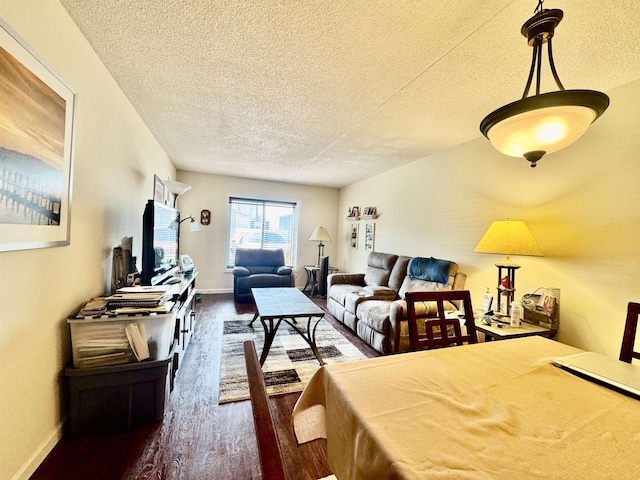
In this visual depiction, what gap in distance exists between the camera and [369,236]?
16.2 feet

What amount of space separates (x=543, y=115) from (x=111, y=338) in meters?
2.43

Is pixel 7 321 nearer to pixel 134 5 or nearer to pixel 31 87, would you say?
pixel 31 87

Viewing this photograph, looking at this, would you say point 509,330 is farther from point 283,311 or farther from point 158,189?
point 158,189

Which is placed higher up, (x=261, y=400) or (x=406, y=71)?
(x=406, y=71)

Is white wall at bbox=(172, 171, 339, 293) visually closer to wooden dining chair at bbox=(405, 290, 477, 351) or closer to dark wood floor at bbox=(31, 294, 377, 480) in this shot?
dark wood floor at bbox=(31, 294, 377, 480)

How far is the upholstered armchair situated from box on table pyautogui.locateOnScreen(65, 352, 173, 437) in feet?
9.72

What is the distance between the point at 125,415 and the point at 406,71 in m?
2.86

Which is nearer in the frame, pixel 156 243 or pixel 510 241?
pixel 510 241

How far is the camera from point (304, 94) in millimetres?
2178

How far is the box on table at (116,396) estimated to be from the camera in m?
1.53

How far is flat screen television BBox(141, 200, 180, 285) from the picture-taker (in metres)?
2.15

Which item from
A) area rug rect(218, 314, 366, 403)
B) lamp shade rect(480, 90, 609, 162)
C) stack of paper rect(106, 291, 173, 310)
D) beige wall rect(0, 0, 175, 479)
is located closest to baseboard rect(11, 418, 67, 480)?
beige wall rect(0, 0, 175, 479)

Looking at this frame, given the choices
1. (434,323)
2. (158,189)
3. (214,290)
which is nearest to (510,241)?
(434,323)

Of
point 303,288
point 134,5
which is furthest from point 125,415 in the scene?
point 303,288
